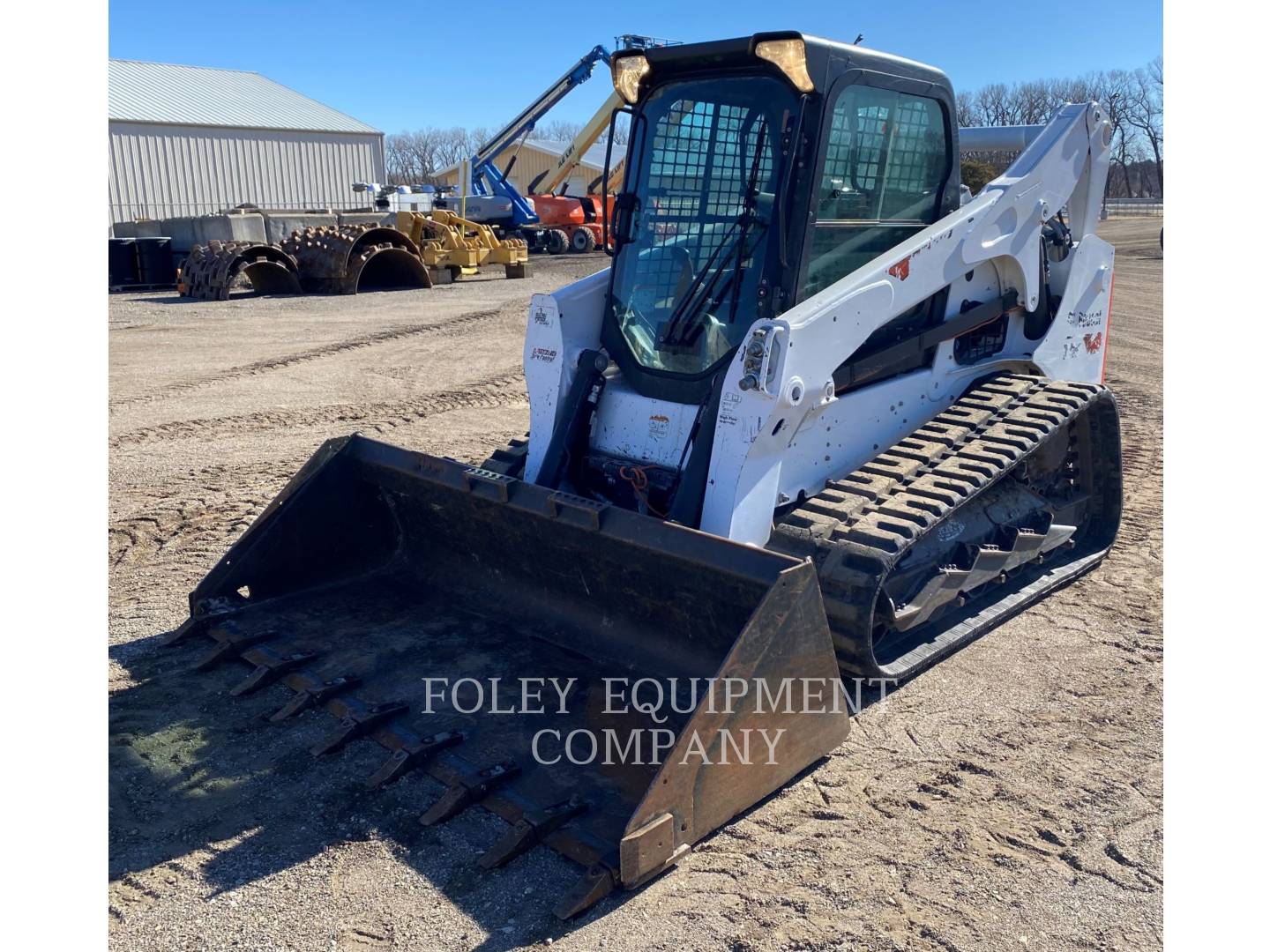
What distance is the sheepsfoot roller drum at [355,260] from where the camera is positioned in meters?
18.4

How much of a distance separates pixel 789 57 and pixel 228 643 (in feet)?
10.8

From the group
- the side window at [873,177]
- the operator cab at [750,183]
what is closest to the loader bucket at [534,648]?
the operator cab at [750,183]

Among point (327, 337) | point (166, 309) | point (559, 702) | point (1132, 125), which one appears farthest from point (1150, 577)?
point (1132, 125)

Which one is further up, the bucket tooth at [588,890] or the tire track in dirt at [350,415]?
the tire track in dirt at [350,415]

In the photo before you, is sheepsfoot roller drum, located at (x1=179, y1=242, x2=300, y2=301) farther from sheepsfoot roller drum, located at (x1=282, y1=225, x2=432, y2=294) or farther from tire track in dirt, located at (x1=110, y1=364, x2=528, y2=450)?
tire track in dirt, located at (x1=110, y1=364, x2=528, y2=450)

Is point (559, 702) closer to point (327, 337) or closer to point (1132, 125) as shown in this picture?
point (327, 337)

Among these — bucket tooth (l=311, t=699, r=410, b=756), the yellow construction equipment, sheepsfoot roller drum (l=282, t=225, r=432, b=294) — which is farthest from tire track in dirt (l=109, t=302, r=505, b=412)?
bucket tooth (l=311, t=699, r=410, b=756)

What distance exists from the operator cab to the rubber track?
74cm

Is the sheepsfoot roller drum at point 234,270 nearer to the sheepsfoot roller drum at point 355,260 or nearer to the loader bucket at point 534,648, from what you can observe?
the sheepsfoot roller drum at point 355,260

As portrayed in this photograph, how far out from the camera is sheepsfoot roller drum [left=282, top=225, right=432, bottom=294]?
60.5 ft

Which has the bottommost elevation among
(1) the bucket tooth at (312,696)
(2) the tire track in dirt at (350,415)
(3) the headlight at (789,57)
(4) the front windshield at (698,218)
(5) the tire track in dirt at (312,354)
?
(1) the bucket tooth at (312,696)

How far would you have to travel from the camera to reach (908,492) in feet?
14.4

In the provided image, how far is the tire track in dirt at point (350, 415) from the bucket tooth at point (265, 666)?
182 inches

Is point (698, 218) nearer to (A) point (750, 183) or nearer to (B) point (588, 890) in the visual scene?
(A) point (750, 183)
